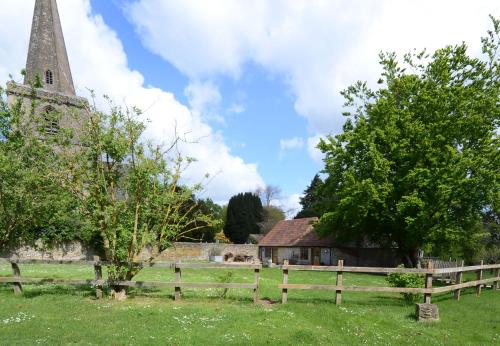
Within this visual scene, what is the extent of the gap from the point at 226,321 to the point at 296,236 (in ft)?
101

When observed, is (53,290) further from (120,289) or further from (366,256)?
(366,256)

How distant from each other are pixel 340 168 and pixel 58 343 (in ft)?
74.7

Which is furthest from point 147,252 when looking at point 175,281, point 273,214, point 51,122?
point 273,214

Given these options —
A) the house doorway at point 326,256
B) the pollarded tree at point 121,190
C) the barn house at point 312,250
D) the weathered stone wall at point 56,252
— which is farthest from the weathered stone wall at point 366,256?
the pollarded tree at point 121,190

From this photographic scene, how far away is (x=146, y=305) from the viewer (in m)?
11.6

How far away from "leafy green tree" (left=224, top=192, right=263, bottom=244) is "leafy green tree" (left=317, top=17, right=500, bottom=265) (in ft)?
120

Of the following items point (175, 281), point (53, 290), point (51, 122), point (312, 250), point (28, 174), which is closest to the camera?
point (175, 281)

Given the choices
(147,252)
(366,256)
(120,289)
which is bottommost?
(147,252)

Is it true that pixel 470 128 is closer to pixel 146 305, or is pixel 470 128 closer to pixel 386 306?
pixel 386 306

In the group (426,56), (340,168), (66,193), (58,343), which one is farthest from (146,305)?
(426,56)

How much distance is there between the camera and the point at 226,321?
9.83m

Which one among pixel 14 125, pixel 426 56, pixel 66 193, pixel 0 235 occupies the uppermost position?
pixel 426 56

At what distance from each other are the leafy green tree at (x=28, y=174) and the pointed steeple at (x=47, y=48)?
36180 mm

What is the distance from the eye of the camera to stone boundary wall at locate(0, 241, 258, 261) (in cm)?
3369
